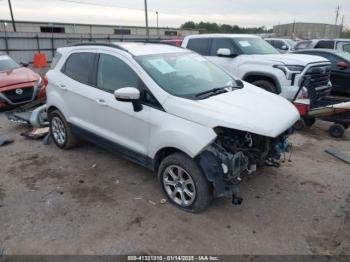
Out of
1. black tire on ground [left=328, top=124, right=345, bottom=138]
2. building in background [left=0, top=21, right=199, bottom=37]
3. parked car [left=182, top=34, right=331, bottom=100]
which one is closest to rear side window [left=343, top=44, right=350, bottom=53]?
parked car [left=182, top=34, right=331, bottom=100]

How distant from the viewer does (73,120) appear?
508 centimetres

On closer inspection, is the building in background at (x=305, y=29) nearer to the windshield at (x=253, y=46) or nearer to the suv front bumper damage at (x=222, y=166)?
the windshield at (x=253, y=46)

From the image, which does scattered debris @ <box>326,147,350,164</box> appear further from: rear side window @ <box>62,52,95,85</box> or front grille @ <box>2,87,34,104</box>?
front grille @ <box>2,87,34,104</box>

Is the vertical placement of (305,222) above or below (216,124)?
below

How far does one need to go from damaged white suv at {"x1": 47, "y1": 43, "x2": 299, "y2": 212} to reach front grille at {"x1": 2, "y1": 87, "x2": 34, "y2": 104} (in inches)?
154

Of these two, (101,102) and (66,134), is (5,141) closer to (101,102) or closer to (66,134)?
(66,134)

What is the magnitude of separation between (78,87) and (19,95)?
14.2ft

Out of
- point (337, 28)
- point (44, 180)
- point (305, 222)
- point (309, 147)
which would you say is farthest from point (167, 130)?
point (337, 28)

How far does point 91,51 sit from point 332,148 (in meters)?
4.43

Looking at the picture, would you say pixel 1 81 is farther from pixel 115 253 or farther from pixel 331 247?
pixel 331 247

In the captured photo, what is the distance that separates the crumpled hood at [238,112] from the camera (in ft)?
10.7

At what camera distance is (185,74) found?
13.8ft

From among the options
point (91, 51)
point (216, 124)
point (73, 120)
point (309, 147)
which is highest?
point (91, 51)

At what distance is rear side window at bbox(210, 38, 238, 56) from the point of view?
816 cm
